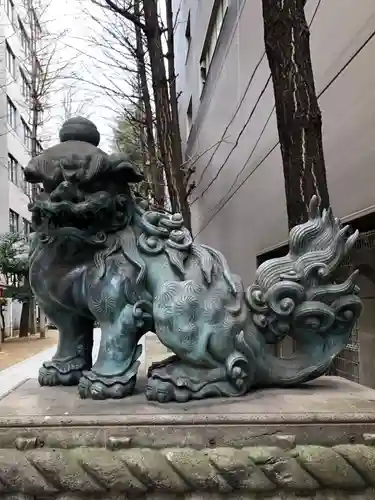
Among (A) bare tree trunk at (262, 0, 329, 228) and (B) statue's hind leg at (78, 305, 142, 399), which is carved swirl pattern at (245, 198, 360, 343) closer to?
(B) statue's hind leg at (78, 305, 142, 399)

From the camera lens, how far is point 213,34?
29.1ft

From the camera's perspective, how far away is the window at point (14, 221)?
1720cm

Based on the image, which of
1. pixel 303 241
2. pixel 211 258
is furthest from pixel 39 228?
pixel 303 241

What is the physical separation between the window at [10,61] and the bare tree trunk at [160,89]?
12653 mm

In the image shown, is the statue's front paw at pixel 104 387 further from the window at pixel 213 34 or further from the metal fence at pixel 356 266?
the window at pixel 213 34

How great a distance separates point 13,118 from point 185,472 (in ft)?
58.7

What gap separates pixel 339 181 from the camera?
334 centimetres

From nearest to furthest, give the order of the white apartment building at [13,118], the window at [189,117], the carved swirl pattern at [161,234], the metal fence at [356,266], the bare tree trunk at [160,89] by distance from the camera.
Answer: the carved swirl pattern at [161,234] < the metal fence at [356,266] < the bare tree trunk at [160,89] < the window at [189,117] < the white apartment building at [13,118]

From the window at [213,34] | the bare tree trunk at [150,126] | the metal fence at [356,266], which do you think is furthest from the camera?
the window at [213,34]

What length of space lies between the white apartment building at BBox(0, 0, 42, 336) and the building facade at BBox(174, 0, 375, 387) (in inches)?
283

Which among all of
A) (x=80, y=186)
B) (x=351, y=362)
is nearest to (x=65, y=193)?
(x=80, y=186)

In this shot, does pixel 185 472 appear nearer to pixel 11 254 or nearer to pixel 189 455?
pixel 189 455

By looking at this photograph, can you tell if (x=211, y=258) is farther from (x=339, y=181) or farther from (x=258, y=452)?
(x=339, y=181)

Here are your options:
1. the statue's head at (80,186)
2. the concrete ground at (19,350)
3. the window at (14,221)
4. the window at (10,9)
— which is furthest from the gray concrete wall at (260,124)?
the window at (14,221)
